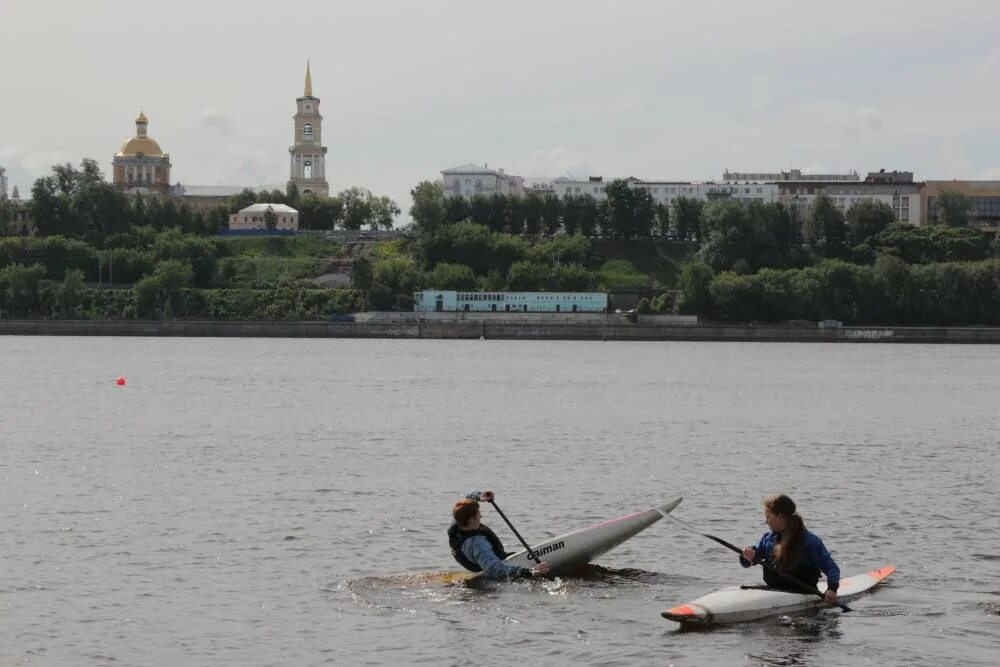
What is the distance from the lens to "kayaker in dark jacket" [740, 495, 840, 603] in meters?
23.3

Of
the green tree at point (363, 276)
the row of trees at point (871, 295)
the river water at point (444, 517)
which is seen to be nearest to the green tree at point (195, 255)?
the green tree at point (363, 276)

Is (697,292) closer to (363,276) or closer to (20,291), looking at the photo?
(363,276)

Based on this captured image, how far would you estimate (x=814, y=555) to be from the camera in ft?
78.0

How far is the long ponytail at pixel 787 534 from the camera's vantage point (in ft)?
74.6

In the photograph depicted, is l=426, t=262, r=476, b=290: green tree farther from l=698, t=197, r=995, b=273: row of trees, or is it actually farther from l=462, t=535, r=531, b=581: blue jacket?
l=462, t=535, r=531, b=581: blue jacket

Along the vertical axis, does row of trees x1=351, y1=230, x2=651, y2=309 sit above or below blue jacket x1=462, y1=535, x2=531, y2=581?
above

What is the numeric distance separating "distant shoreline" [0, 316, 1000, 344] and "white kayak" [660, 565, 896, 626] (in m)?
142

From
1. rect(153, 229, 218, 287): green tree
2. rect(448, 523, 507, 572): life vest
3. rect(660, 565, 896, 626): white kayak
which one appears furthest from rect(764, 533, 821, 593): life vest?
rect(153, 229, 218, 287): green tree

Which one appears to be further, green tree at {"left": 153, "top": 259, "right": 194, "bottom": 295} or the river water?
green tree at {"left": 153, "top": 259, "right": 194, "bottom": 295}

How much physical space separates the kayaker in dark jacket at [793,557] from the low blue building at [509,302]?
154723mm

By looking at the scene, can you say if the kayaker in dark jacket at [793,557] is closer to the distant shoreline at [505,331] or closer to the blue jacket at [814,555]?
the blue jacket at [814,555]

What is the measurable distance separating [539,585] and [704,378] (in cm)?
7320

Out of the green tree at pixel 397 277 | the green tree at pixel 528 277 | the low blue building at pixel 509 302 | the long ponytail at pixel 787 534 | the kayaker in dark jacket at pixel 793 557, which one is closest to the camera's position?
the long ponytail at pixel 787 534

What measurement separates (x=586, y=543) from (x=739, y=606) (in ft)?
13.2
